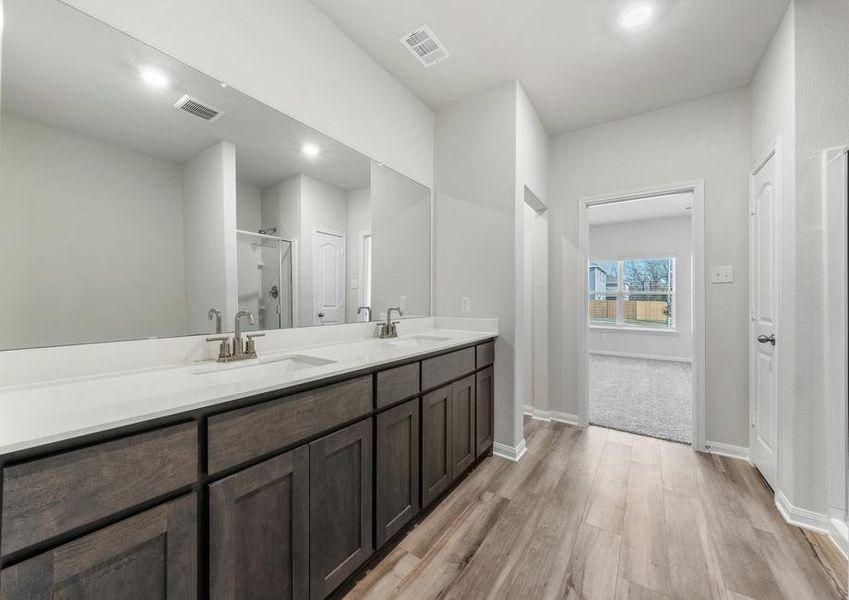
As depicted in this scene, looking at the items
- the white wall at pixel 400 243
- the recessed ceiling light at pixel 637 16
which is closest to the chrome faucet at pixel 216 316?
the white wall at pixel 400 243

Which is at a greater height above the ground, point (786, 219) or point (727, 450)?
point (786, 219)

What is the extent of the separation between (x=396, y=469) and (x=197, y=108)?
5.80ft

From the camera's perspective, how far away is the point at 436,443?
185cm

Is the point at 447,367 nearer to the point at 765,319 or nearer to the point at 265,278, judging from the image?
the point at 265,278

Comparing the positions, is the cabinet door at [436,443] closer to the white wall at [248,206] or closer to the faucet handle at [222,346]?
the faucet handle at [222,346]

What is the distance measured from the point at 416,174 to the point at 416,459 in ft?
6.67

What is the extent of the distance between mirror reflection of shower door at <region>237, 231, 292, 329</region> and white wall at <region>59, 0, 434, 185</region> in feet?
2.24

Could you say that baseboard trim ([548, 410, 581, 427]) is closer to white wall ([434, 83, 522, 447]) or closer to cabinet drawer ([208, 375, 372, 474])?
white wall ([434, 83, 522, 447])

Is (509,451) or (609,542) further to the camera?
(509,451)

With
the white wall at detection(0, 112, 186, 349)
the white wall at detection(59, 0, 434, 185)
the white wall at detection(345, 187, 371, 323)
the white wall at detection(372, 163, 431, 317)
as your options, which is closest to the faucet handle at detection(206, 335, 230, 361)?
the white wall at detection(0, 112, 186, 349)

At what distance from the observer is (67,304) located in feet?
3.64

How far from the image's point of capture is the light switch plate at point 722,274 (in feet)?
8.39

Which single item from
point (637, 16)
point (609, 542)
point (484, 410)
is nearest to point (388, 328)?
point (484, 410)

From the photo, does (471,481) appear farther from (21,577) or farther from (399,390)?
(21,577)
